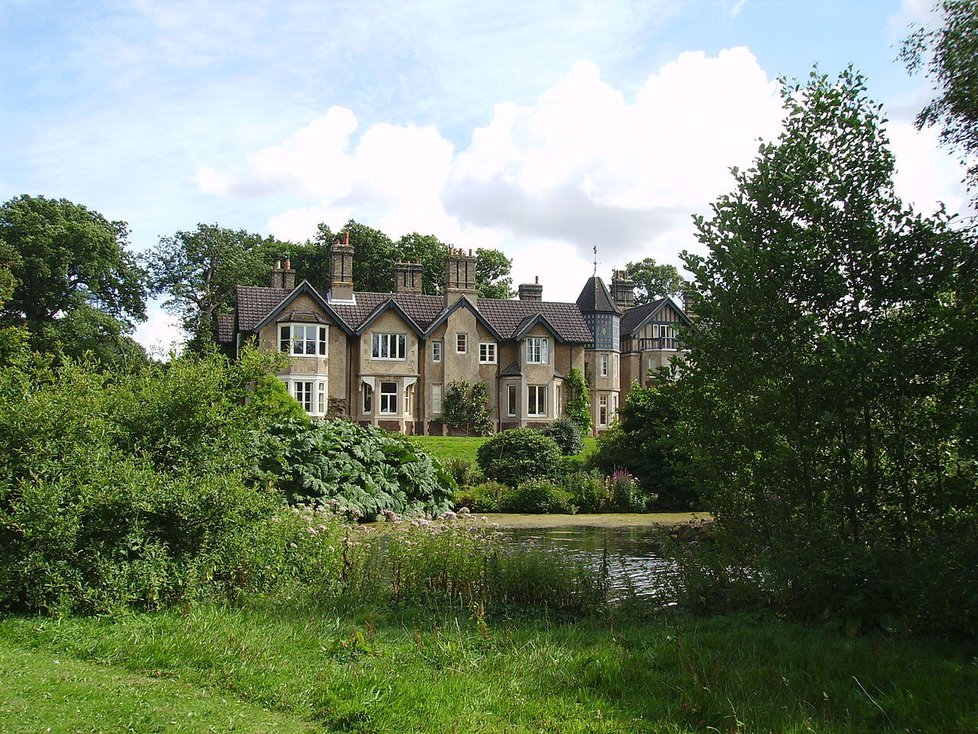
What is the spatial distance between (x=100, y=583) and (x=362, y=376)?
41.6m

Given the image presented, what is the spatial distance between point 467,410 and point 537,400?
4686 mm

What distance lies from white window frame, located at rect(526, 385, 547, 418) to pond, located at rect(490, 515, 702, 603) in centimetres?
2879

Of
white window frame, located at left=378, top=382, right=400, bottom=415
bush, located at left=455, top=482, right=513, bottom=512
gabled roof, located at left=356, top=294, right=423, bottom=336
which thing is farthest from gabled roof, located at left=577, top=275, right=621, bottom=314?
bush, located at left=455, top=482, right=513, bottom=512

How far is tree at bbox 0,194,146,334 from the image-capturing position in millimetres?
50781

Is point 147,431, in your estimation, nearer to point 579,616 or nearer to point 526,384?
point 579,616

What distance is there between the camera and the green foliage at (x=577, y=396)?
53688 millimetres

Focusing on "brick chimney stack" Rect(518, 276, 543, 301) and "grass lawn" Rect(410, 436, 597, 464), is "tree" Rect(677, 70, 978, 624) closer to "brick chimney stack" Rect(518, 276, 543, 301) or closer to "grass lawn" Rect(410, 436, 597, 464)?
"grass lawn" Rect(410, 436, 597, 464)

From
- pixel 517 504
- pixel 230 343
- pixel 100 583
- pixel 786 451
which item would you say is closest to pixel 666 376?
pixel 786 451

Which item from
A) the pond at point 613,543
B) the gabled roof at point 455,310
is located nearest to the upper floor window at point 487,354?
the gabled roof at point 455,310

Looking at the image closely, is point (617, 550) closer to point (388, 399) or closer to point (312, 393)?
point (312, 393)

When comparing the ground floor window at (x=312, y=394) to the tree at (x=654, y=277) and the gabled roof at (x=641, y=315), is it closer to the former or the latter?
the gabled roof at (x=641, y=315)

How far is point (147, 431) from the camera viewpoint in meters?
9.70

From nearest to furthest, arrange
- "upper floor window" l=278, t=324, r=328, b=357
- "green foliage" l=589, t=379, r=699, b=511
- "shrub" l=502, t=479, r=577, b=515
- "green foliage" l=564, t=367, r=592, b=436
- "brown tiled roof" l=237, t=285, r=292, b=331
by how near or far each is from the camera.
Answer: "shrub" l=502, t=479, r=577, b=515 → "green foliage" l=589, t=379, r=699, b=511 → "brown tiled roof" l=237, t=285, r=292, b=331 → "upper floor window" l=278, t=324, r=328, b=357 → "green foliage" l=564, t=367, r=592, b=436

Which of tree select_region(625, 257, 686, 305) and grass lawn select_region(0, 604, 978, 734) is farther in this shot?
tree select_region(625, 257, 686, 305)
